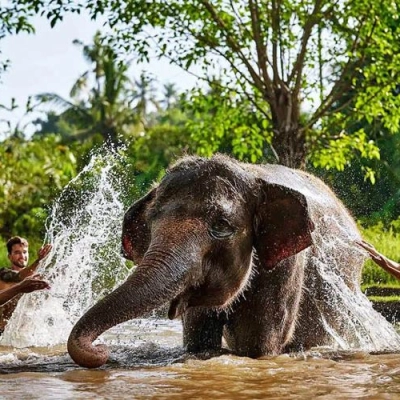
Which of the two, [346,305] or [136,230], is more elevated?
[136,230]

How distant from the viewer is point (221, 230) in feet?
15.5

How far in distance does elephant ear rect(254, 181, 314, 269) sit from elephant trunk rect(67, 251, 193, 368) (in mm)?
766

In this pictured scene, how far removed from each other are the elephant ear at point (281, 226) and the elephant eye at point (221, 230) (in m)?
0.35

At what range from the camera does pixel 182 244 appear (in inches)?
175

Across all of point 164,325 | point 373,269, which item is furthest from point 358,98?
point 164,325

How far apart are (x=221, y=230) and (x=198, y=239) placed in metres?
0.22

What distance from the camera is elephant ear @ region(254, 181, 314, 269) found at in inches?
199

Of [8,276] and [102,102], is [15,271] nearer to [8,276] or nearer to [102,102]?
[8,276]

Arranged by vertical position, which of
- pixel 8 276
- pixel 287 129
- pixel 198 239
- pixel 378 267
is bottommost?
pixel 198 239

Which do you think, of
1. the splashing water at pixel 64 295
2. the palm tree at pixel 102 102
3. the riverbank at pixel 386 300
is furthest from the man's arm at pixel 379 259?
the palm tree at pixel 102 102

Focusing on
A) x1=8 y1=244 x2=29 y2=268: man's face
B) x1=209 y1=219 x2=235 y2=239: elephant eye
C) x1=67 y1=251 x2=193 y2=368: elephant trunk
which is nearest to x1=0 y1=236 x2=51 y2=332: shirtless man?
x1=8 y1=244 x2=29 y2=268: man's face

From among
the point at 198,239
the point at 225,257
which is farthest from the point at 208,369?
the point at 198,239

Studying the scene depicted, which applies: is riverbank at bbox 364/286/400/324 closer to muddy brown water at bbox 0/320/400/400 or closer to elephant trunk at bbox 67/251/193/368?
muddy brown water at bbox 0/320/400/400

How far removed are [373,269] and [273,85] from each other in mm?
3325
